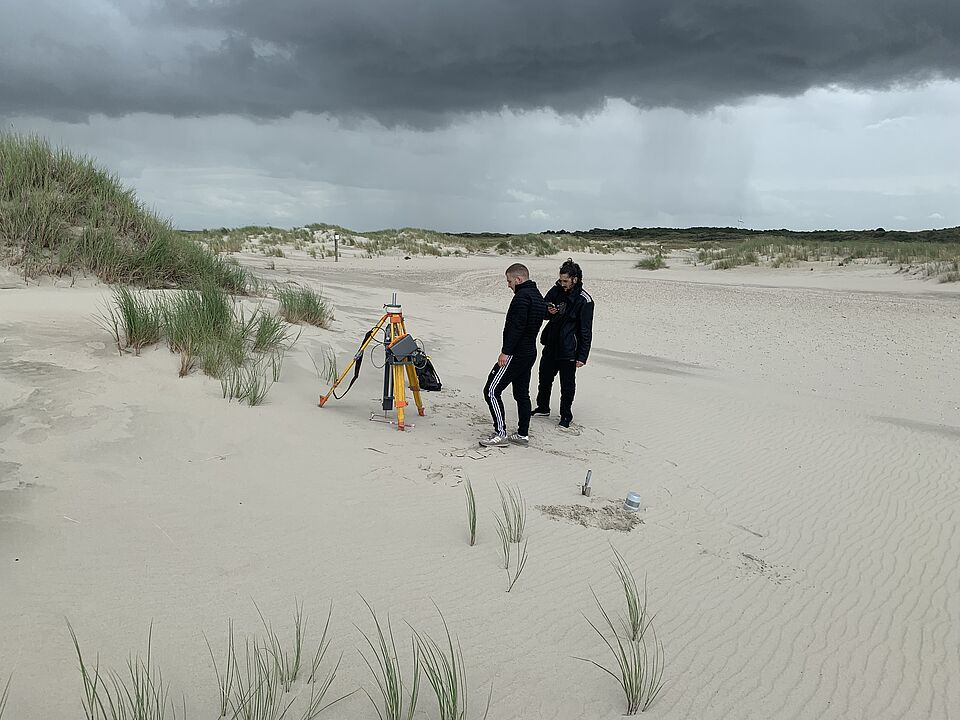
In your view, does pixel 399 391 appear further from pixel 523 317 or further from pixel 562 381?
pixel 562 381

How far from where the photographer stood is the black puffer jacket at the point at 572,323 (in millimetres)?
6602

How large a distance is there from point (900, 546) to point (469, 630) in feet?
11.6

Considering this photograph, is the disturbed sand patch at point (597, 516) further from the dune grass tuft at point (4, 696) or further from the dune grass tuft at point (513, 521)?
the dune grass tuft at point (4, 696)

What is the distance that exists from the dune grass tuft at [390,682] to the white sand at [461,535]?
69 millimetres

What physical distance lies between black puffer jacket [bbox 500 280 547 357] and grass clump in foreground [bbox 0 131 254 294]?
219 inches

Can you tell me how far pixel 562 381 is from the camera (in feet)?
22.6

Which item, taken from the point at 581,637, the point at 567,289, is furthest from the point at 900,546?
the point at 567,289

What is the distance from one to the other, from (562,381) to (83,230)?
708 cm

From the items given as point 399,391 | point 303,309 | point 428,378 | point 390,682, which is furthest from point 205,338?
point 390,682

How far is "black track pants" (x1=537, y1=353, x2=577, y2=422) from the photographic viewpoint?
22.3ft

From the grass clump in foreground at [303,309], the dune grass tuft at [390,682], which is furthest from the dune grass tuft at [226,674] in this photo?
the grass clump in foreground at [303,309]

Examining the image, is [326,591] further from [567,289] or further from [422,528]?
[567,289]

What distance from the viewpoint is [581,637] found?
3164 mm

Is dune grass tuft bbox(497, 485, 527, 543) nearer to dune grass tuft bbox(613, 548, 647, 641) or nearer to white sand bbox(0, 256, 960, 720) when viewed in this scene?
white sand bbox(0, 256, 960, 720)
